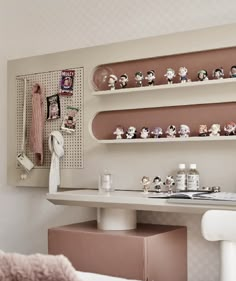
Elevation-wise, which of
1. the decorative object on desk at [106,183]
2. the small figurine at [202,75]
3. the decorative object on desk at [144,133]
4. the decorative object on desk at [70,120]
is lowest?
the decorative object on desk at [106,183]

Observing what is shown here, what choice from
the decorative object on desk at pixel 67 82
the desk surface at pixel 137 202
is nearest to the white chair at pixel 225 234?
the desk surface at pixel 137 202

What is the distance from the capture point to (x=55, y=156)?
3.02 meters

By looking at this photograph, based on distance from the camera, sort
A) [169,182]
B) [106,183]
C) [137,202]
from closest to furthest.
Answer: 1. [137,202]
2. [169,182]
3. [106,183]

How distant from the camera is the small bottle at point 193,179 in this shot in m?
2.53

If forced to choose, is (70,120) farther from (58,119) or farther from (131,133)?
(131,133)

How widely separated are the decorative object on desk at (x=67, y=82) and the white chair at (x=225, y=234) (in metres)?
1.56

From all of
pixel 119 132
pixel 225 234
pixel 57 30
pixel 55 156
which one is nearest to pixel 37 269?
pixel 225 234

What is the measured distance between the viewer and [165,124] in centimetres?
272

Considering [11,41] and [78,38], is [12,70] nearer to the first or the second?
[11,41]

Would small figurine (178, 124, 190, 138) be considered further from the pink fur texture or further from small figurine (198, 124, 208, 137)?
the pink fur texture

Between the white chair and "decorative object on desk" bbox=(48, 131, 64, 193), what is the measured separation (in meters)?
1.45

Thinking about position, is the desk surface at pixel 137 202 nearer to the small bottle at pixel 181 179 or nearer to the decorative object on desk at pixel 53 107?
the small bottle at pixel 181 179

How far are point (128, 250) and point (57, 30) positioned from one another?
1.60m

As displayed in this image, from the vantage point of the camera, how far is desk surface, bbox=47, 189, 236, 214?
86.6 inches
